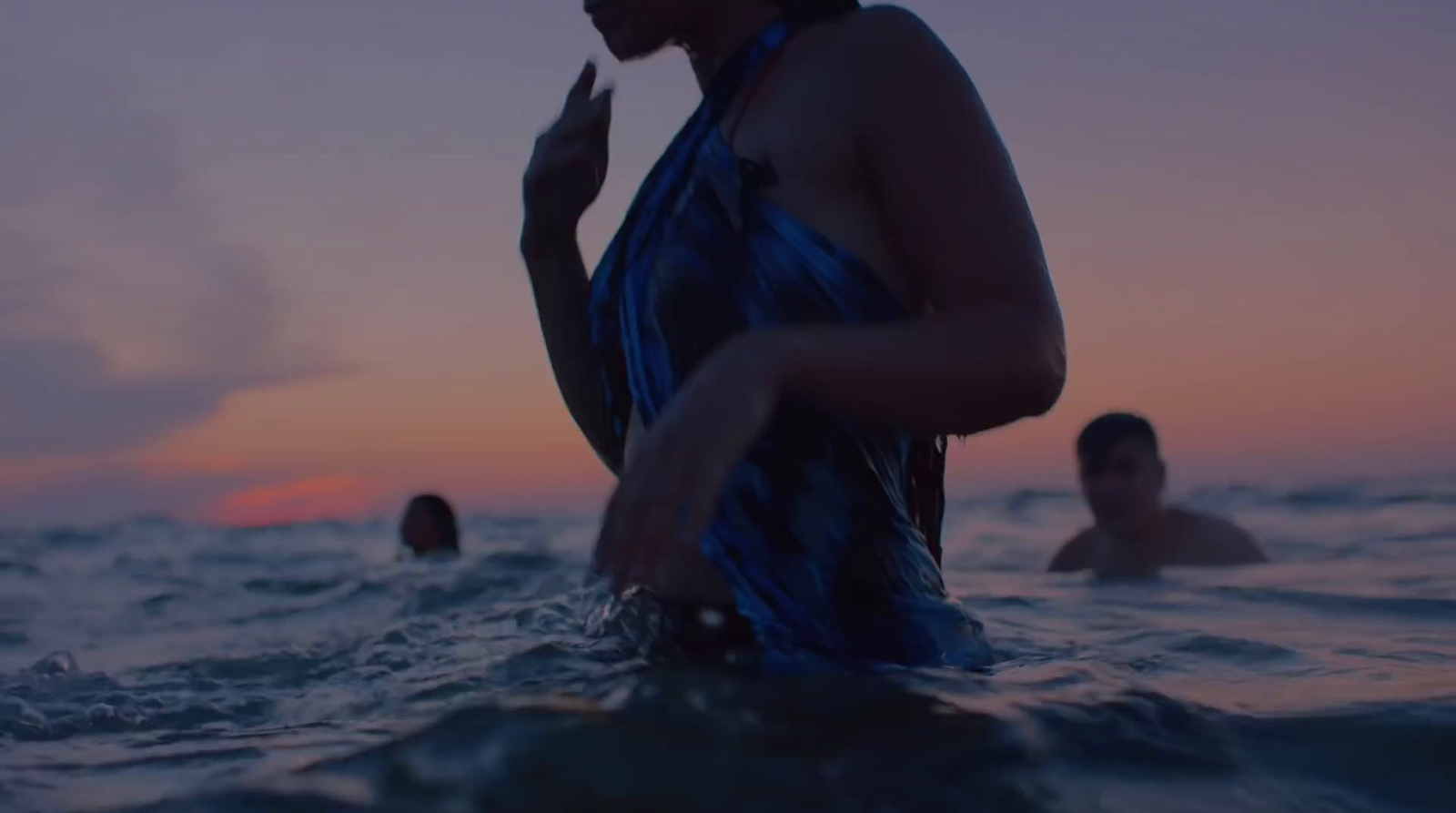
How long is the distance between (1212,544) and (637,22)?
7022mm

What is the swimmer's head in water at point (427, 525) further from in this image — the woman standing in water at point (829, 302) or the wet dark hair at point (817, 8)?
the wet dark hair at point (817, 8)

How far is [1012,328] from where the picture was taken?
5.30 feet

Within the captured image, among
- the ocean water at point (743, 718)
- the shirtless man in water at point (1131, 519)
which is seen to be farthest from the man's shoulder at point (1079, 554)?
the ocean water at point (743, 718)

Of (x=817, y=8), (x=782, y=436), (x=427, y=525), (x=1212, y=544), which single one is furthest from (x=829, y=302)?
(x=427, y=525)

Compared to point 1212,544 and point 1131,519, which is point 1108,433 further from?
point 1212,544

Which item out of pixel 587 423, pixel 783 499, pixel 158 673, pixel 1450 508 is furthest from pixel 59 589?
pixel 1450 508

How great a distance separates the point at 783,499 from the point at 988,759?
46cm

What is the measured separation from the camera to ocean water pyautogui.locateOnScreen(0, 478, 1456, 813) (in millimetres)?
1542

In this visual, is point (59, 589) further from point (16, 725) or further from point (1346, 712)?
point (1346, 712)

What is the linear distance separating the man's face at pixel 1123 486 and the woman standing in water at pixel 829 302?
22.2 ft

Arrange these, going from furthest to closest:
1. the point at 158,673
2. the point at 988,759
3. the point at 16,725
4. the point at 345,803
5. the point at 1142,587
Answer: the point at 1142,587 < the point at 158,673 < the point at 16,725 < the point at 988,759 < the point at 345,803

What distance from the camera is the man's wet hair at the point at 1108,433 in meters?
8.52

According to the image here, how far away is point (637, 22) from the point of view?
2.05 meters

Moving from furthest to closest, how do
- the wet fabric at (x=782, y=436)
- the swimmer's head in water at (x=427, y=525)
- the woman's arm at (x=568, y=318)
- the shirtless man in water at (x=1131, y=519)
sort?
the swimmer's head in water at (x=427, y=525) < the shirtless man in water at (x=1131, y=519) < the woman's arm at (x=568, y=318) < the wet fabric at (x=782, y=436)
